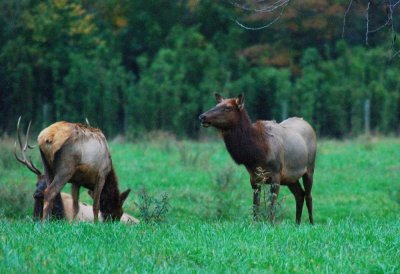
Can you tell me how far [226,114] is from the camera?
13.1 meters

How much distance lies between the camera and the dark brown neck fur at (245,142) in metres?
13.0

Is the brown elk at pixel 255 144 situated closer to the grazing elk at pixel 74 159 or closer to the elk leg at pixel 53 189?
the grazing elk at pixel 74 159

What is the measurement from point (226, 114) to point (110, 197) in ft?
7.13

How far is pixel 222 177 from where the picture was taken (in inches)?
704

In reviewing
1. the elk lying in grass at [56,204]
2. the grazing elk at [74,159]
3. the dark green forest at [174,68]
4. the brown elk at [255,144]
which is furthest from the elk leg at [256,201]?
the dark green forest at [174,68]

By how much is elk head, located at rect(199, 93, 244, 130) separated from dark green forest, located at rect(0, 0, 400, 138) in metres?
18.7

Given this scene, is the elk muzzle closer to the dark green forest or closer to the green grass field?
the green grass field

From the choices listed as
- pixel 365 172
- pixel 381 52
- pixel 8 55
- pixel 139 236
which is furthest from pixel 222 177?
pixel 381 52

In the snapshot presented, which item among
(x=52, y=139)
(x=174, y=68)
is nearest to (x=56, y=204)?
(x=52, y=139)

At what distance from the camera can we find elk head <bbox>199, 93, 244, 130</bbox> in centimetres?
1295

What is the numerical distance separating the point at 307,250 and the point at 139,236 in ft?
5.83

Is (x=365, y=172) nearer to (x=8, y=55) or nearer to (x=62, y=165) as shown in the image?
(x=62, y=165)

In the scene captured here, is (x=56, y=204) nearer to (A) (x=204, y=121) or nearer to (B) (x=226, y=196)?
(A) (x=204, y=121)

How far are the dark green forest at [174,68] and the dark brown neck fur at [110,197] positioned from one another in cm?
1764
